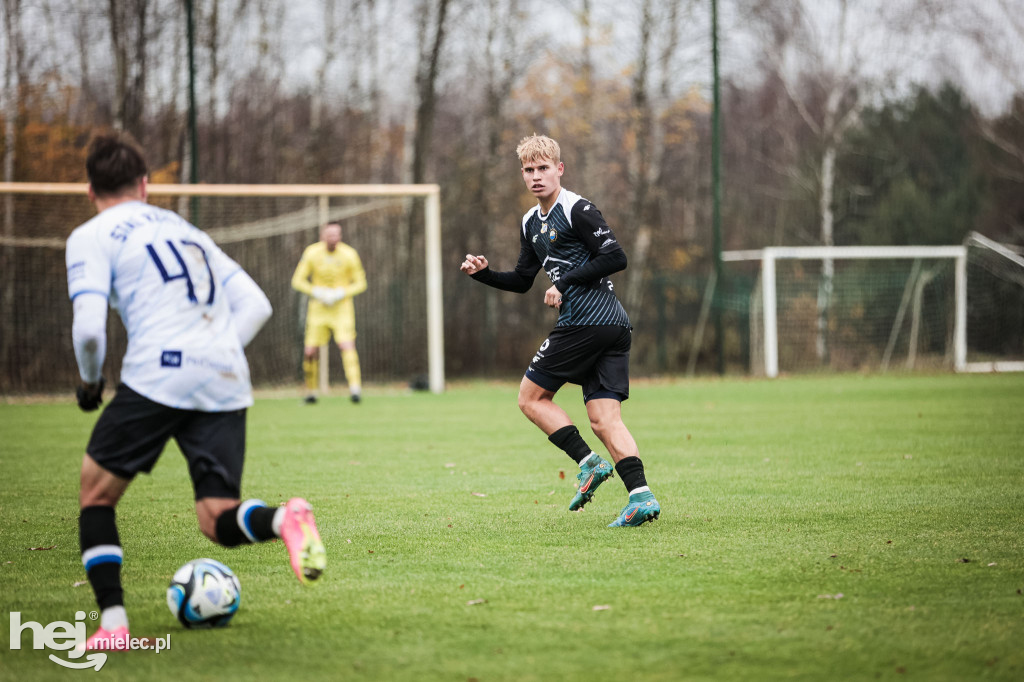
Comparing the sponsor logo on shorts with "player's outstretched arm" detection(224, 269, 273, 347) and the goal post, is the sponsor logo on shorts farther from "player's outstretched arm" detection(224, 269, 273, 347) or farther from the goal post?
the goal post

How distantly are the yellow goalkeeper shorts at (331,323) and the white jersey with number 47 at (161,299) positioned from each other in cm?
1126

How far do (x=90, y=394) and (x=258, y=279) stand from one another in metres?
13.9

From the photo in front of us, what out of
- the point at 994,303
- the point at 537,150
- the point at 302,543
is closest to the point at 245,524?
the point at 302,543

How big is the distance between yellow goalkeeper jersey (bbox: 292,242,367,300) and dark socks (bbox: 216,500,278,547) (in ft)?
36.1

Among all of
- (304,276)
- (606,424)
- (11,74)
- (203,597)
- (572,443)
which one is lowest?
(203,597)

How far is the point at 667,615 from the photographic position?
3.73 meters

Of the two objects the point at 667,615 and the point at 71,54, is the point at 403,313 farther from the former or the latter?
the point at 667,615

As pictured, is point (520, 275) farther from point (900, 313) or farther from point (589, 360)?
point (900, 313)

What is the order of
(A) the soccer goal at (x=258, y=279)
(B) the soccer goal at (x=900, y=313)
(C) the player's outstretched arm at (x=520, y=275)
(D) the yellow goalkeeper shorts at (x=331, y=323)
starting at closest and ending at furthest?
(C) the player's outstretched arm at (x=520, y=275) < (D) the yellow goalkeeper shorts at (x=331, y=323) < (A) the soccer goal at (x=258, y=279) < (B) the soccer goal at (x=900, y=313)

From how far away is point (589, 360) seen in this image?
5.89 meters

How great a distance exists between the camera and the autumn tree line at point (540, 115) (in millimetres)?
20781

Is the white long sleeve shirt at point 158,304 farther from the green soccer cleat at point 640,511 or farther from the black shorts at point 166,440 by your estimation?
the green soccer cleat at point 640,511

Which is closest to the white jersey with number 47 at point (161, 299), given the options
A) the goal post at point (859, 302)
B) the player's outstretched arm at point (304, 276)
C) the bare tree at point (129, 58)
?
the player's outstretched arm at point (304, 276)

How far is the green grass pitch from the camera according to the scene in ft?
10.8
